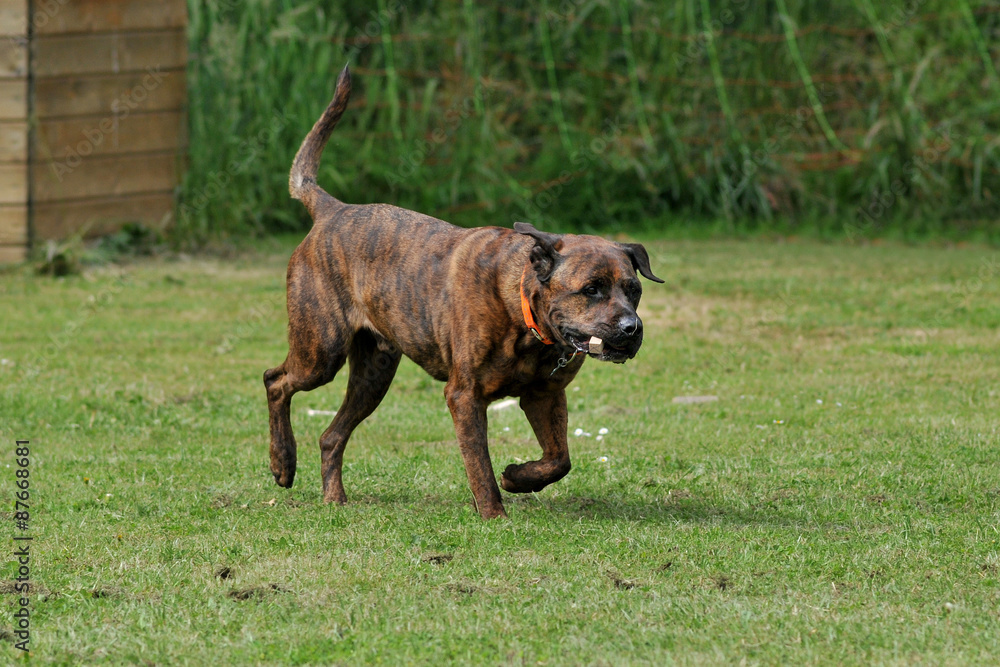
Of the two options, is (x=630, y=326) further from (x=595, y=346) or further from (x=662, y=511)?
(x=662, y=511)

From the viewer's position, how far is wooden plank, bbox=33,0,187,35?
1301cm

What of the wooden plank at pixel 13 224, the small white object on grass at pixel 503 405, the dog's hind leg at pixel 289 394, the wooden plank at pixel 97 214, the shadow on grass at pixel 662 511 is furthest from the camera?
the wooden plank at pixel 97 214

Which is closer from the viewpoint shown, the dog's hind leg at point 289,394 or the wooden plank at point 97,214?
the dog's hind leg at point 289,394

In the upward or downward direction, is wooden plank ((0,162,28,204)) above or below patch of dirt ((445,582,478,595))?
below

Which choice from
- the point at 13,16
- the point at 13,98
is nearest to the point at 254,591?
the point at 13,98

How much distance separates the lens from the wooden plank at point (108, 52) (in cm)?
1309

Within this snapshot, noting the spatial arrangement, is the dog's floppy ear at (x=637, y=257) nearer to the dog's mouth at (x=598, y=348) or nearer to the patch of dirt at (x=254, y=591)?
Answer: the dog's mouth at (x=598, y=348)

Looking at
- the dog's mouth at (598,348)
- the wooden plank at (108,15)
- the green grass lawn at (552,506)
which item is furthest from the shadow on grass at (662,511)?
the wooden plank at (108,15)

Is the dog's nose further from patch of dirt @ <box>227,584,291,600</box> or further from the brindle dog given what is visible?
patch of dirt @ <box>227,584,291,600</box>

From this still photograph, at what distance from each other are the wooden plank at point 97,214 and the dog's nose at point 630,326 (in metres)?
9.30

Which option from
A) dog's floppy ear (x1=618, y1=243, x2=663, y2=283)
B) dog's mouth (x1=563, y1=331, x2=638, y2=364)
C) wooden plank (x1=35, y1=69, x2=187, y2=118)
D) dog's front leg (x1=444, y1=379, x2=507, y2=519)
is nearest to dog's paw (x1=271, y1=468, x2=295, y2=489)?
dog's front leg (x1=444, y1=379, x2=507, y2=519)

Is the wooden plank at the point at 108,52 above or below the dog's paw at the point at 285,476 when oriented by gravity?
above

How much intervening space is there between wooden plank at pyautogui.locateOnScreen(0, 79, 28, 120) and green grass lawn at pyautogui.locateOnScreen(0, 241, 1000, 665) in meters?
2.35

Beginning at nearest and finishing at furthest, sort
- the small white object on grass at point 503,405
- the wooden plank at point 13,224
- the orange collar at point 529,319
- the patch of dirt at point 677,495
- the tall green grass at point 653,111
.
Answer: the orange collar at point 529,319, the patch of dirt at point 677,495, the small white object on grass at point 503,405, the wooden plank at point 13,224, the tall green grass at point 653,111
